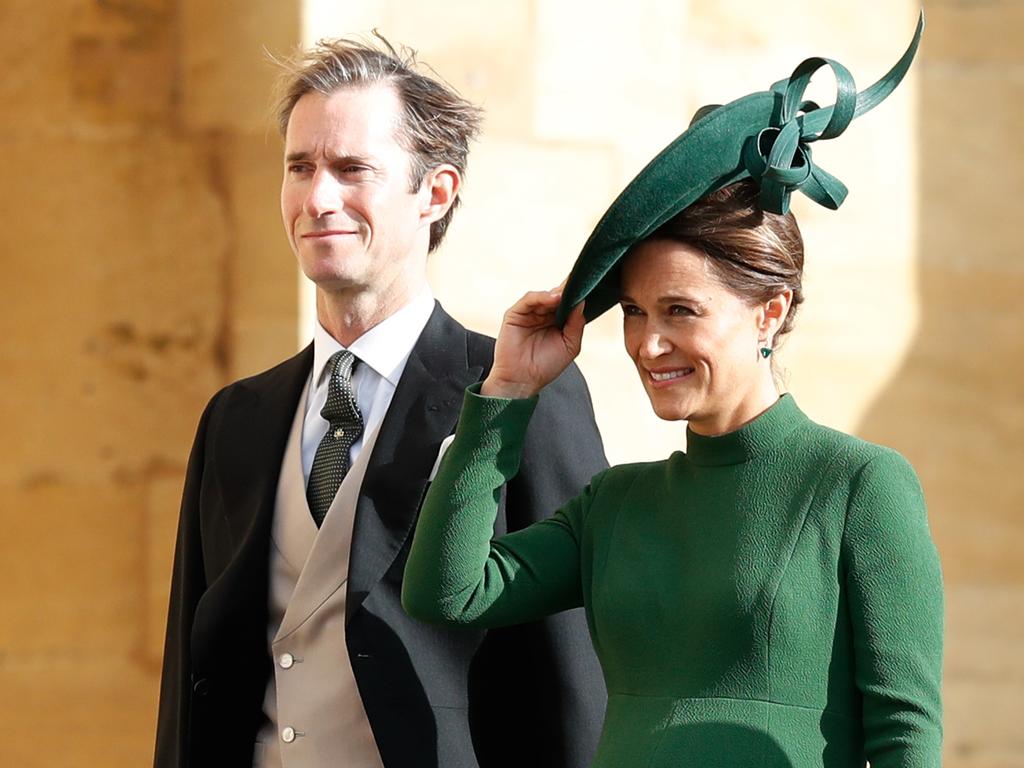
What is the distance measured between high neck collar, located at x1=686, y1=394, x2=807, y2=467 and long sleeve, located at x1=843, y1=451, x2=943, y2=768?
0.13 metres

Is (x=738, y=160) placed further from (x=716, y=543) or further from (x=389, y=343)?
(x=389, y=343)

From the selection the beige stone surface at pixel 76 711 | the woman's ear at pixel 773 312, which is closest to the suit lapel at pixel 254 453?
the woman's ear at pixel 773 312

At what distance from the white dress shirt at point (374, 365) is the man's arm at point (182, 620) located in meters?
0.24

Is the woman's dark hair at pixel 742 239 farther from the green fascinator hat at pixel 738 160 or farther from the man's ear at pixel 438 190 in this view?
the man's ear at pixel 438 190

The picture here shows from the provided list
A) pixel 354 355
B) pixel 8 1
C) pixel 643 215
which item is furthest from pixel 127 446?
pixel 643 215

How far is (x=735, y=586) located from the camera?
6.00ft

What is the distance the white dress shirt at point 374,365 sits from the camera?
246cm

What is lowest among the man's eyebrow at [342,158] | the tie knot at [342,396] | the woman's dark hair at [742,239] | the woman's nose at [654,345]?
the tie knot at [342,396]

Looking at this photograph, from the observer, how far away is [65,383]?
3914 mm

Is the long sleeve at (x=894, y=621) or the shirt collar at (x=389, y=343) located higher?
the shirt collar at (x=389, y=343)

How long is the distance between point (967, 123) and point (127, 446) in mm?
1950

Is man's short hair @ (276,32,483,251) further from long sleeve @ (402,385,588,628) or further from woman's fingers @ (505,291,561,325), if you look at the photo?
long sleeve @ (402,385,588,628)

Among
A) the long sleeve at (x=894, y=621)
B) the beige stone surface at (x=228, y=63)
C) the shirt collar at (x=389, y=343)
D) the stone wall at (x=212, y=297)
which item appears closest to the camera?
the long sleeve at (x=894, y=621)

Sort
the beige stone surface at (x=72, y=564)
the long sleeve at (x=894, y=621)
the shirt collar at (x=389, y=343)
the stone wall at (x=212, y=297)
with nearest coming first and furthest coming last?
the long sleeve at (x=894, y=621) < the shirt collar at (x=389, y=343) < the stone wall at (x=212, y=297) < the beige stone surface at (x=72, y=564)
